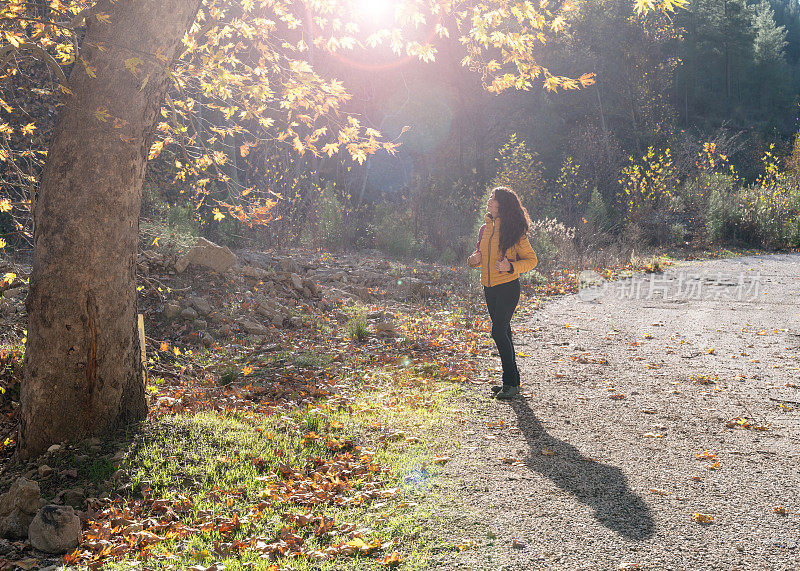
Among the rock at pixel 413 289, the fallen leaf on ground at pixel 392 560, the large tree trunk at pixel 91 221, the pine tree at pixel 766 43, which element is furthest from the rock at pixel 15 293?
the pine tree at pixel 766 43

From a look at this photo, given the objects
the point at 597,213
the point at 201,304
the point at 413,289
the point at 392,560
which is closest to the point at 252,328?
the point at 201,304

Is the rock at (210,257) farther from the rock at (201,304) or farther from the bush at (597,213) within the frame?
the bush at (597,213)

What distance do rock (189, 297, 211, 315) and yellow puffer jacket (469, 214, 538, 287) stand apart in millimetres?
4678

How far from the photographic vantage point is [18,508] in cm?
342

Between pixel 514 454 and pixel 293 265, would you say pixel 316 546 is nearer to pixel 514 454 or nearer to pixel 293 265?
pixel 514 454

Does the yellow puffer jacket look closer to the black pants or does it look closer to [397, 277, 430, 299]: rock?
the black pants

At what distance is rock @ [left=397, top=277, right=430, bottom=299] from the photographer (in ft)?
38.8

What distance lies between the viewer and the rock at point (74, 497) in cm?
365

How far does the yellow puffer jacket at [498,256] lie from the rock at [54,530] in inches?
158

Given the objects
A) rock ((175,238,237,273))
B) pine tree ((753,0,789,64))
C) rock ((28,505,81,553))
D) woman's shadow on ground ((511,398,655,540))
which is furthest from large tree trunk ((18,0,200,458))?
pine tree ((753,0,789,64))

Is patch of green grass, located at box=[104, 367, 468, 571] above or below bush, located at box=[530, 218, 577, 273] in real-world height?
below

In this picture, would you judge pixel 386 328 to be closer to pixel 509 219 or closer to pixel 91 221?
pixel 509 219

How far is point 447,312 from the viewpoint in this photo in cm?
1070

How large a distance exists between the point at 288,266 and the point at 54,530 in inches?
334
